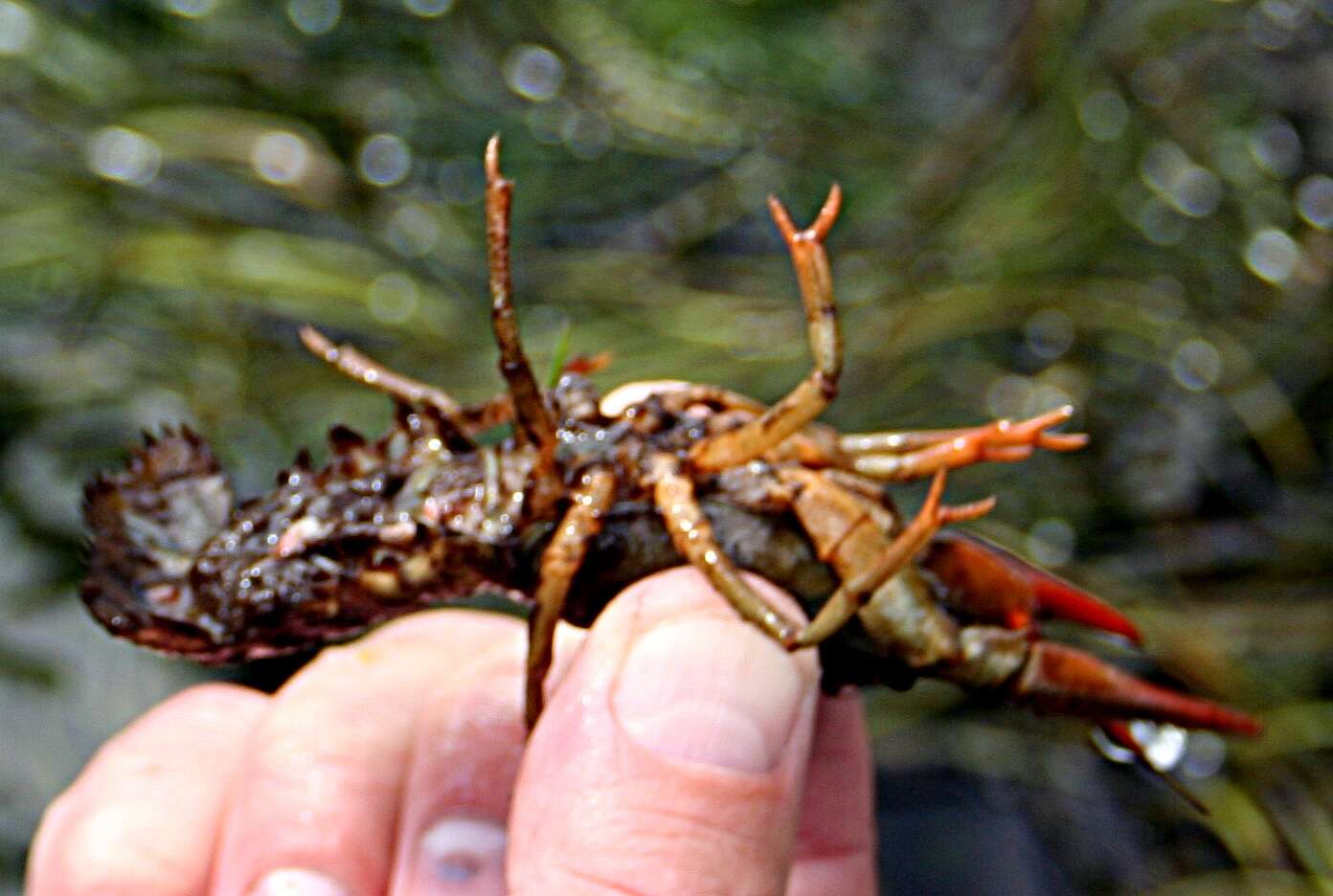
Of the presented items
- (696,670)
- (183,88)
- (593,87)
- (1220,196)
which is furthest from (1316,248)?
(183,88)

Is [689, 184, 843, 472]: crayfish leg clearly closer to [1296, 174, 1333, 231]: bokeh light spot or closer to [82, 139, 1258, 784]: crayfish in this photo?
[82, 139, 1258, 784]: crayfish

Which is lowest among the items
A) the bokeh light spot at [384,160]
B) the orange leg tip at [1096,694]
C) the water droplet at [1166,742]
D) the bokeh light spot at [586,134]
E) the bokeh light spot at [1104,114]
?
the water droplet at [1166,742]

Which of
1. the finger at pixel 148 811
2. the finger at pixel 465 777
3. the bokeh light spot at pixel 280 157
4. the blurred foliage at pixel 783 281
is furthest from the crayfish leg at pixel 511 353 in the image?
the bokeh light spot at pixel 280 157

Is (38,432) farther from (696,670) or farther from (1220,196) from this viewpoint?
(1220,196)

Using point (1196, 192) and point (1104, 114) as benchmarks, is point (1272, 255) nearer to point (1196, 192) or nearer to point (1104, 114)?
point (1196, 192)

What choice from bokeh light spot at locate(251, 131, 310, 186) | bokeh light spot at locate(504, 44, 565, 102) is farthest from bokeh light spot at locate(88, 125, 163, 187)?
Result: bokeh light spot at locate(504, 44, 565, 102)

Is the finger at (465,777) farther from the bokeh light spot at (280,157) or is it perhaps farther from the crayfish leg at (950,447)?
the bokeh light spot at (280,157)
